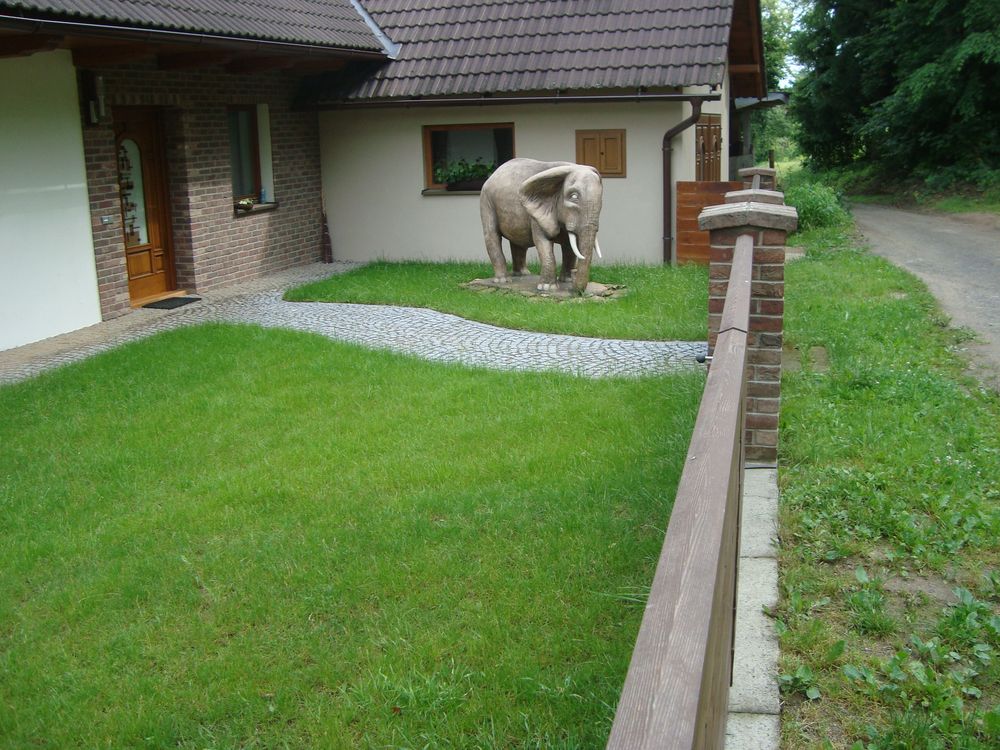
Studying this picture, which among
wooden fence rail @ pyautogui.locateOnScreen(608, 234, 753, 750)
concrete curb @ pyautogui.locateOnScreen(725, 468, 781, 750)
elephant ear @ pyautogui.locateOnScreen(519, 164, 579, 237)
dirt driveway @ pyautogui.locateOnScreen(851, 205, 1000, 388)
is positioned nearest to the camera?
wooden fence rail @ pyautogui.locateOnScreen(608, 234, 753, 750)

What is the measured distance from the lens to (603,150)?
14.3 m

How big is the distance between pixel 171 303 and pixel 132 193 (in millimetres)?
1399

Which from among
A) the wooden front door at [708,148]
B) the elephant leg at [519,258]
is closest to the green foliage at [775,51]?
the wooden front door at [708,148]

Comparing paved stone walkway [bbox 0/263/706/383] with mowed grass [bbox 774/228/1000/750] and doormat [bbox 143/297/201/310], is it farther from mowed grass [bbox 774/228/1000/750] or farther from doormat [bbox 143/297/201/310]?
mowed grass [bbox 774/228/1000/750]

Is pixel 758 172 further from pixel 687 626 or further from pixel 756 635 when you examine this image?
pixel 687 626

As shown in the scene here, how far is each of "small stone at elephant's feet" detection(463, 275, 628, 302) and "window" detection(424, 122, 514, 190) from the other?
315 cm

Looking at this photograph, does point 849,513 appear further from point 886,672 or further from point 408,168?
point 408,168

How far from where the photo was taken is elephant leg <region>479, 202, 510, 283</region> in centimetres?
1204

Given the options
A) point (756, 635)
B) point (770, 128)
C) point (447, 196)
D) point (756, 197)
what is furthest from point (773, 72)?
point (756, 635)

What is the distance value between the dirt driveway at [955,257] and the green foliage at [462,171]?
6.17m

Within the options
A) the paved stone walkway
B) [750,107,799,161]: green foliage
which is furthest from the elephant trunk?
[750,107,799,161]: green foliage

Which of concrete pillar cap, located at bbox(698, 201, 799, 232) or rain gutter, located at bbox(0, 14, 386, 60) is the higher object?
rain gutter, located at bbox(0, 14, 386, 60)

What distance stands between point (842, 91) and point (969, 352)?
82.2ft

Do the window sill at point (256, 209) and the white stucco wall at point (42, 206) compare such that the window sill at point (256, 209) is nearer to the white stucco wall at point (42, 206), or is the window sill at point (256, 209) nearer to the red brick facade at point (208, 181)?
the red brick facade at point (208, 181)
